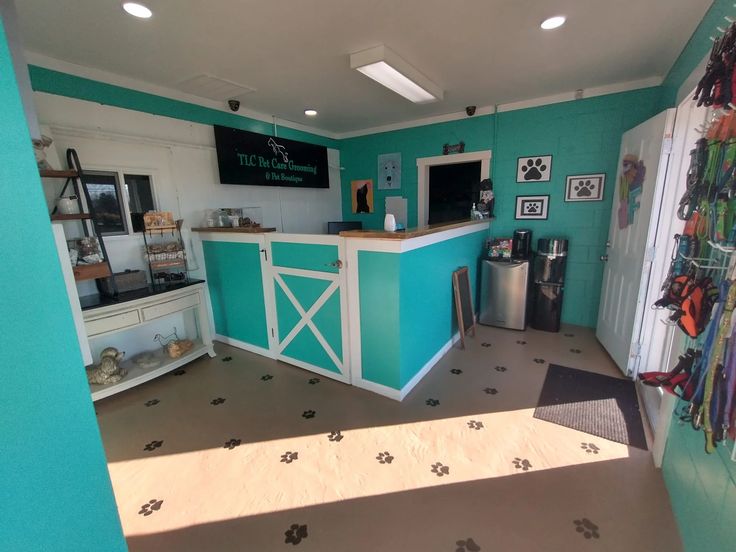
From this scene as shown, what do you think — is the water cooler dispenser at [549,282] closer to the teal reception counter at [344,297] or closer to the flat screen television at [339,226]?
the teal reception counter at [344,297]

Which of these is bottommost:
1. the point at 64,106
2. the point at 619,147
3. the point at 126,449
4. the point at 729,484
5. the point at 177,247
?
the point at 126,449

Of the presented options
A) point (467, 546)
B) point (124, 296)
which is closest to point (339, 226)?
point (124, 296)

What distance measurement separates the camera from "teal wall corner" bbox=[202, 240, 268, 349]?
3061 millimetres

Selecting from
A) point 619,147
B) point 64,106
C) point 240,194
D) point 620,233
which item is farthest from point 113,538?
point 619,147

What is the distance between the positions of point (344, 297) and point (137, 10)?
2150 millimetres

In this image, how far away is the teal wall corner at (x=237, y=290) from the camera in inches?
120

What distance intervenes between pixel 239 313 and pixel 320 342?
108cm

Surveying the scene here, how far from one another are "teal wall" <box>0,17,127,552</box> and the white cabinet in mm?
1885

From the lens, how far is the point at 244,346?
335 centimetres

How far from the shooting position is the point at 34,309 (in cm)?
75

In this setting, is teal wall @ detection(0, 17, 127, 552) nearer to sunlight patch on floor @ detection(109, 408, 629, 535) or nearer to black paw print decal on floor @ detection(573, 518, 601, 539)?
sunlight patch on floor @ detection(109, 408, 629, 535)

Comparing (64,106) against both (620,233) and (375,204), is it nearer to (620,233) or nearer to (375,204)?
(375,204)

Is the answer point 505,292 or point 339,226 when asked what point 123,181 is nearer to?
point 339,226

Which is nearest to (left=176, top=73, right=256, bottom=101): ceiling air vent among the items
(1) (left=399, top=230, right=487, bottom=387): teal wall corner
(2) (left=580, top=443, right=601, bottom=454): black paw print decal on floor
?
(1) (left=399, top=230, right=487, bottom=387): teal wall corner
